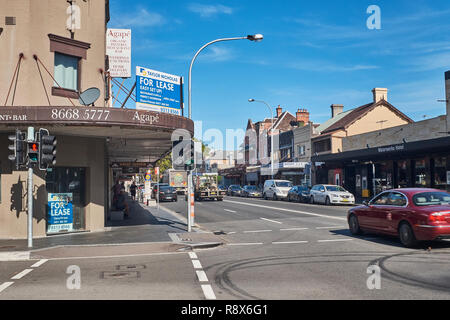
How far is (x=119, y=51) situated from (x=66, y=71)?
4.56 metres

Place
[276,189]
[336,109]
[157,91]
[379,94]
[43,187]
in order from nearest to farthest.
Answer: [43,187]
[157,91]
[276,189]
[379,94]
[336,109]

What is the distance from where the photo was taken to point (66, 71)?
15516mm

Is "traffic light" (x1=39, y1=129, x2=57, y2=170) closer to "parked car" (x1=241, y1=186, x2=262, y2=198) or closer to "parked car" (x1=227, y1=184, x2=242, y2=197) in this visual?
"parked car" (x1=241, y1=186, x2=262, y2=198)

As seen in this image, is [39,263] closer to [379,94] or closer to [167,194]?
[167,194]

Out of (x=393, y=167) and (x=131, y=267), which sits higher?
(x=393, y=167)

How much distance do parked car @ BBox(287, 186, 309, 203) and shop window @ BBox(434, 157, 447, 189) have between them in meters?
9.44

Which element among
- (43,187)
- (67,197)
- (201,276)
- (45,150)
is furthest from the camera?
(67,197)

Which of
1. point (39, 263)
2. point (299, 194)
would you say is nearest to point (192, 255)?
point (39, 263)

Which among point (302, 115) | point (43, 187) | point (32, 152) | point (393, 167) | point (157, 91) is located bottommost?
Result: point (43, 187)

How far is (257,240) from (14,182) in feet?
27.5

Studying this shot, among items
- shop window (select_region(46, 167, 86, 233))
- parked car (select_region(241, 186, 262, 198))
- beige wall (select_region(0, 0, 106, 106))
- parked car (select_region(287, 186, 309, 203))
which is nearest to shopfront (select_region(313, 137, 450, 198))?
parked car (select_region(287, 186, 309, 203))

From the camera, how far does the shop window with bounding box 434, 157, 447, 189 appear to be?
1150 inches

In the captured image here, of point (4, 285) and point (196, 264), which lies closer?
point (4, 285)

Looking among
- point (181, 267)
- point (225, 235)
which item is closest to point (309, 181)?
point (225, 235)
